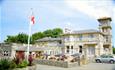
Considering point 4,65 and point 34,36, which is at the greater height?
point 34,36

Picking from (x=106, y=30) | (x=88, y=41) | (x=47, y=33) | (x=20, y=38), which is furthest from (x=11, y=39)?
(x=106, y=30)

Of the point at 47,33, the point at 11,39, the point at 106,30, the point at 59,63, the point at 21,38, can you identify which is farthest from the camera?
the point at 47,33

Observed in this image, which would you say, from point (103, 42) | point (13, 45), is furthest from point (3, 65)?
point (103, 42)

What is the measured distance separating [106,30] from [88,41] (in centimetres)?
642

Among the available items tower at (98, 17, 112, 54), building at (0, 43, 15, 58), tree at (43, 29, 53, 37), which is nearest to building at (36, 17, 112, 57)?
tower at (98, 17, 112, 54)

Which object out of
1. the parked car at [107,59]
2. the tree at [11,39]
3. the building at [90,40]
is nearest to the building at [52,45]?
the building at [90,40]

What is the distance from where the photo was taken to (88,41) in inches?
1762

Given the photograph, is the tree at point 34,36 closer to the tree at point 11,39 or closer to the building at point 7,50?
the tree at point 11,39

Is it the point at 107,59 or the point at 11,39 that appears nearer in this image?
the point at 107,59

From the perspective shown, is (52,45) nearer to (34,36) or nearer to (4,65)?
(34,36)

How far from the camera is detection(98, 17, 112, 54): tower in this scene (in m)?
47.5

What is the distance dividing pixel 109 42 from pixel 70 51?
31.5ft

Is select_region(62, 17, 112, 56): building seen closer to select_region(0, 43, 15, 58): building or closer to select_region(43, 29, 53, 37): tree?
select_region(0, 43, 15, 58): building

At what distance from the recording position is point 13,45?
39.0 meters
